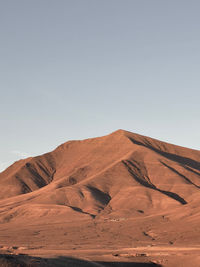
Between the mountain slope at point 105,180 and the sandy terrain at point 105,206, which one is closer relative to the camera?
the sandy terrain at point 105,206

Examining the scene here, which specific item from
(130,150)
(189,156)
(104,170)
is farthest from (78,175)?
(189,156)

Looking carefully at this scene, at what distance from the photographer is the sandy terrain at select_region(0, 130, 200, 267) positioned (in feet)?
123

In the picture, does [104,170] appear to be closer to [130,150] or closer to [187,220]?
[130,150]

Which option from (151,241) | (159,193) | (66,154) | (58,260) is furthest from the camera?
(66,154)

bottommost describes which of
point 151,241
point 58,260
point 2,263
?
point 151,241

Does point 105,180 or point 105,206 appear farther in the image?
point 105,180

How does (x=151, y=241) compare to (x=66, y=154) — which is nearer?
(x=151, y=241)

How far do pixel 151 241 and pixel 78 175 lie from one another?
63.0 metres

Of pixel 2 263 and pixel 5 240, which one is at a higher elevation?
pixel 2 263

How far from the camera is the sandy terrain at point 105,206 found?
37.3m

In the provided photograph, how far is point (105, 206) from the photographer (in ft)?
295

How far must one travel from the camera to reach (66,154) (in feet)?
479

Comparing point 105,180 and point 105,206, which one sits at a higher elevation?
point 105,180

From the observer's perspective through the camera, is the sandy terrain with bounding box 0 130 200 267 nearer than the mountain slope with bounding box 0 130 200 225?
Yes
